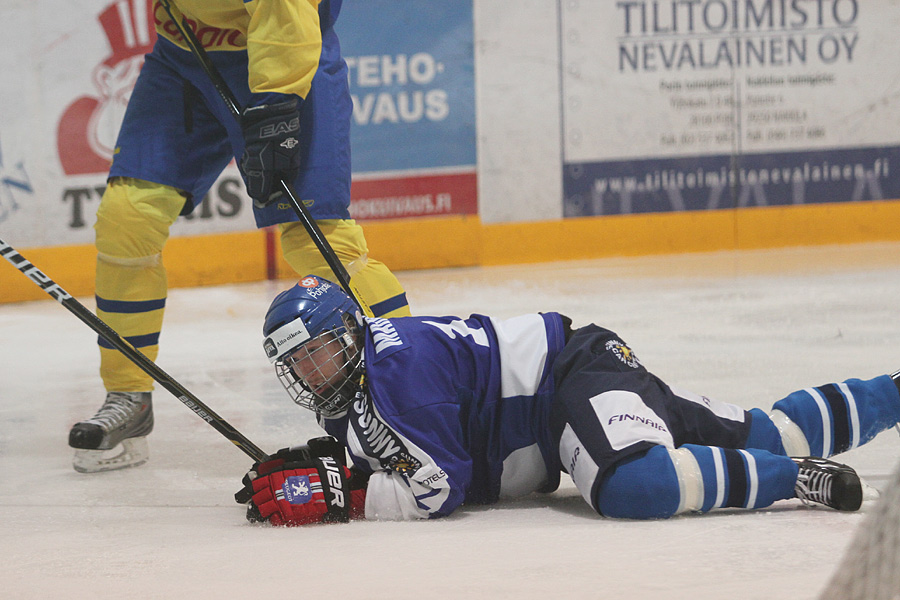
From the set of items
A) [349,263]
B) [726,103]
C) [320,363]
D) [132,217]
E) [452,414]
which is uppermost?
[726,103]

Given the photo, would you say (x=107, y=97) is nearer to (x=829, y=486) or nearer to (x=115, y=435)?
(x=115, y=435)

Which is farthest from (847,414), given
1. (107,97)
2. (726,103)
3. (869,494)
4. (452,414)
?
(726,103)

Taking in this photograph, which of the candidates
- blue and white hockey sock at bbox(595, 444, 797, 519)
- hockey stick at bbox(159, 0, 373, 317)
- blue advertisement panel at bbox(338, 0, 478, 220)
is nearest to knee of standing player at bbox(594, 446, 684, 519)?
blue and white hockey sock at bbox(595, 444, 797, 519)

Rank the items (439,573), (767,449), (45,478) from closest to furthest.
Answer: (439,573) < (767,449) < (45,478)

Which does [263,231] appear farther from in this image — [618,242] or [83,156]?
[618,242]

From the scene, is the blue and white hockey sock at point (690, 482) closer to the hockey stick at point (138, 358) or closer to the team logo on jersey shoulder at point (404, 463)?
the team logo on jersey shoulder at point (404, 463)

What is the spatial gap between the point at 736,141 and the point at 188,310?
3191mm

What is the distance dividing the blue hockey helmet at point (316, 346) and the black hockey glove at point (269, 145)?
507mm

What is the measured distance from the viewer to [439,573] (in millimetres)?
1630

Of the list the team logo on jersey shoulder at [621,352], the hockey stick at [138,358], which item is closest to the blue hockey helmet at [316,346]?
the hockey stick at [138,358]

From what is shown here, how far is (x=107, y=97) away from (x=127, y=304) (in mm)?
3110

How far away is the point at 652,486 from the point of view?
1.89 metres

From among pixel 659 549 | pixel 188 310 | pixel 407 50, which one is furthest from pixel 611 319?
pixel 659 549

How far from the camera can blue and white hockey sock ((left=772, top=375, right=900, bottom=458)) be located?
86.6 inches
